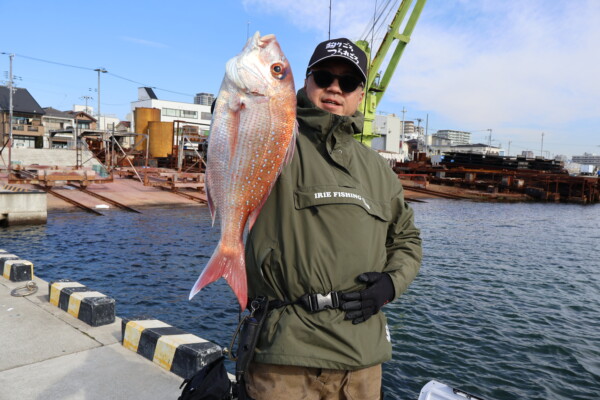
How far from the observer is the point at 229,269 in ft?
6.82

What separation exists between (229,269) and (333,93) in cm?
111

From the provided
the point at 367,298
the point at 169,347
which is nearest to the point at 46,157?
the point at 169,347

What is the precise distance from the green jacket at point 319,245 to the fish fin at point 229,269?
0.25 feet

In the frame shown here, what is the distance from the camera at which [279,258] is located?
204 cm

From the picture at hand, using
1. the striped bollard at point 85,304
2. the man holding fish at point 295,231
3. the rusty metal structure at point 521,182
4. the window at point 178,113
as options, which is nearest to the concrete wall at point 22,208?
the striped bollard at point 85,304

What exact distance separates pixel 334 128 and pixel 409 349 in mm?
6432

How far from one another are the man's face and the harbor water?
5.00 metres

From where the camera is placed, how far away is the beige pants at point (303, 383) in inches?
79.2

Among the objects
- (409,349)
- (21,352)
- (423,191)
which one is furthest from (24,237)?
(423,191)

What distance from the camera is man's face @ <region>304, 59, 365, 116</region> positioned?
2.28 metres

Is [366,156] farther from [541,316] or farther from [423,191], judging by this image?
[423,191]

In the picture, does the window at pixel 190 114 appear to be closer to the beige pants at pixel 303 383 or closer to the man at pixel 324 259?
the man at pixel 324 259

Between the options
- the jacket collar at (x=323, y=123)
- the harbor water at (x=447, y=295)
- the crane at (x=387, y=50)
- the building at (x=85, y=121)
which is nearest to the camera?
the jacket collar at (x=323, y=123)

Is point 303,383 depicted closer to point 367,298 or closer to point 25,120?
point 367,298
